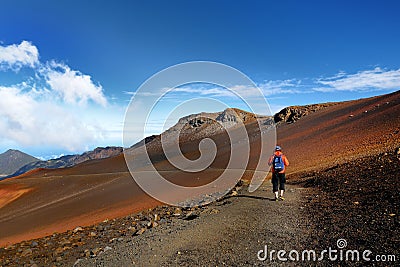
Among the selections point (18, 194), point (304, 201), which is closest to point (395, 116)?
point (304, 201)

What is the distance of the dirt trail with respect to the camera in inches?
202

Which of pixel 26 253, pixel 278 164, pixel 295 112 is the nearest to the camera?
pixel 278 164

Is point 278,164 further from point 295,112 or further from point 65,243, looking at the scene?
point 295,112

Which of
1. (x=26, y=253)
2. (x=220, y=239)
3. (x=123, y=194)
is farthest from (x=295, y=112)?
(x=220, y=239)

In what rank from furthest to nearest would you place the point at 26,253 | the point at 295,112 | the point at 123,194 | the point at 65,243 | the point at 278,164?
the point at 295,112
the point at 123,194
the point at 65,243
the point at 26,253
the point at 278,164

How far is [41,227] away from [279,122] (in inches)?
1849

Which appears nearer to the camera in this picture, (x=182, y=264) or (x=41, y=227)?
(x=182, y=264)

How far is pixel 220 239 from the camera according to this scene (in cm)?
588

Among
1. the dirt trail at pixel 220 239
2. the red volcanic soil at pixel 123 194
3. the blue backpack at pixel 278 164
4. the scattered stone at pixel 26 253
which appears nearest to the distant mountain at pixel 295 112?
the red volcanic soil at pixel 123 194

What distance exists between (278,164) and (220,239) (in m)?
3.77

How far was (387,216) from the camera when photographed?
5535mm

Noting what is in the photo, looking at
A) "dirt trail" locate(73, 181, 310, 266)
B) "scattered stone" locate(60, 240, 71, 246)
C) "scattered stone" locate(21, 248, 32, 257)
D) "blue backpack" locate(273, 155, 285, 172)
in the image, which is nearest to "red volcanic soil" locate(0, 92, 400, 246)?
"scattered stone" locate(60, 240, 71, 246)

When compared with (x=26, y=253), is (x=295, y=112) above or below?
above

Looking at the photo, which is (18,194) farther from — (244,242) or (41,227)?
(244,242)
